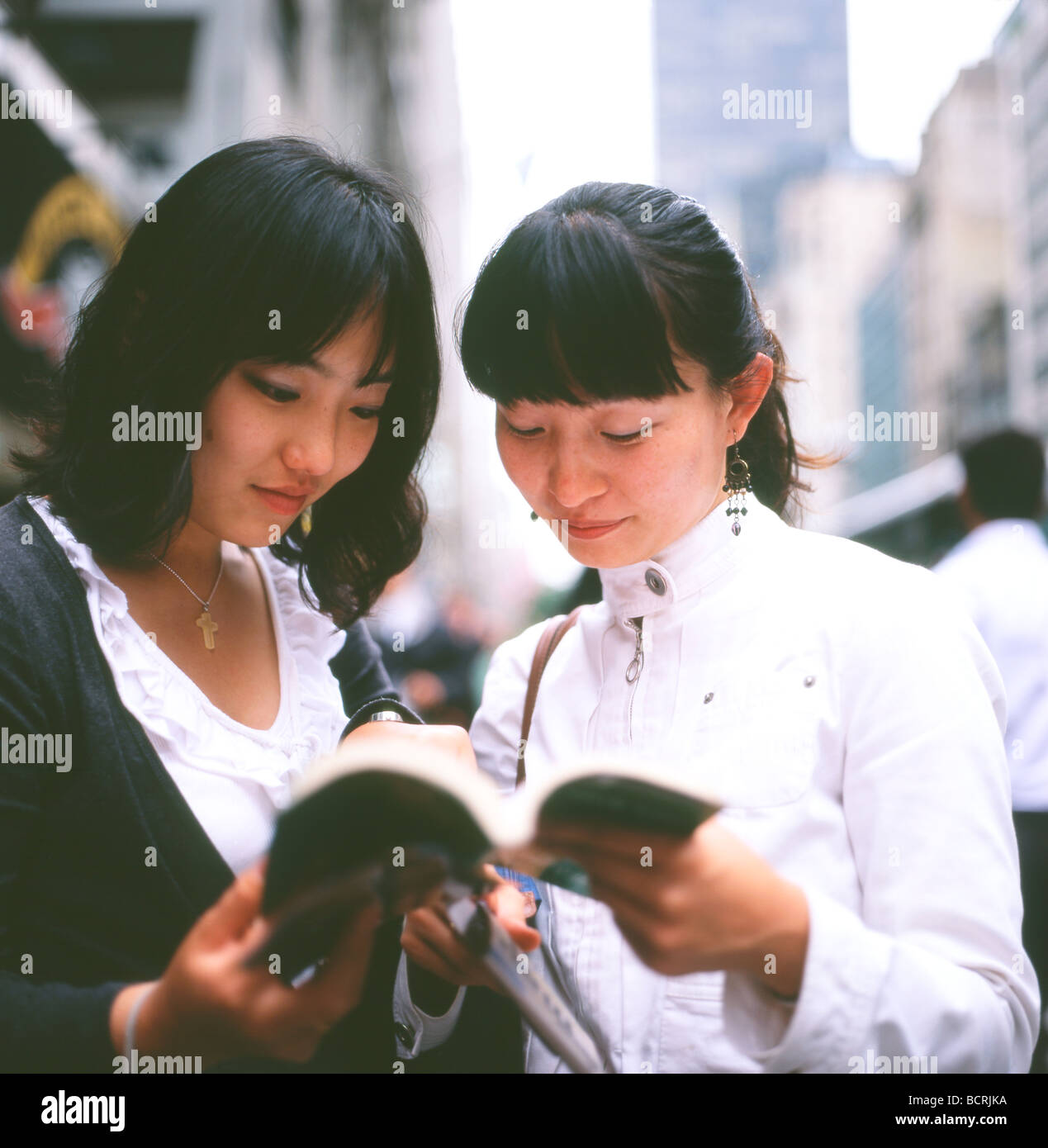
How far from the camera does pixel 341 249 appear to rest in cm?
145

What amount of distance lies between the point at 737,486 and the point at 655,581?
25 cm

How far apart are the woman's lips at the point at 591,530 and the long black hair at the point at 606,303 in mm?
185

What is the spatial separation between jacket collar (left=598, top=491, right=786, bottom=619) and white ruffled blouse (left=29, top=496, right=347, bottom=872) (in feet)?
1.88

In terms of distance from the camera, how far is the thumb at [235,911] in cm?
87

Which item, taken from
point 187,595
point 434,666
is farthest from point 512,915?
point 434,666

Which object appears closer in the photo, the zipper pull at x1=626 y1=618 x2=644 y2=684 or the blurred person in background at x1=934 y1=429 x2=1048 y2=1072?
the zipper pull at x1=626 y1=618 x2=644 y2=684

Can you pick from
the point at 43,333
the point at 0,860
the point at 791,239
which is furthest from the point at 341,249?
the point at 791,239

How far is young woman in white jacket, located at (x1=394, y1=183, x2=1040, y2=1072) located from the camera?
102 centimetres

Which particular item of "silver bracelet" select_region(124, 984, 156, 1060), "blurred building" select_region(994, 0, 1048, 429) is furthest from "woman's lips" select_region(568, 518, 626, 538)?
→ "blurred building" select_region(994, 0, 1048, 429)

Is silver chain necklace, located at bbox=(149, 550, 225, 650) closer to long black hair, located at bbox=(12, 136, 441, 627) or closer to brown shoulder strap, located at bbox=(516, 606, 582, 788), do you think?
long black hair, located at bbox=(12, 136, 441, 627)

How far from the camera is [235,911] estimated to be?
34.8 inches

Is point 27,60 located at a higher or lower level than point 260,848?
higher

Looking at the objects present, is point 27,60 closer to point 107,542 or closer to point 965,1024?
point 107,542

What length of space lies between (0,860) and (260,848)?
1.10ft
